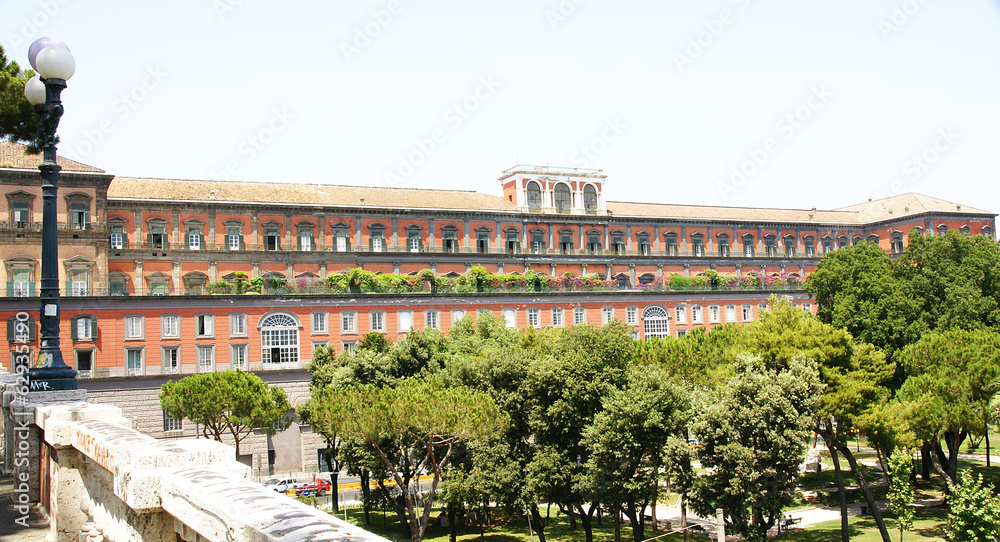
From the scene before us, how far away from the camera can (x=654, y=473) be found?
27766mm

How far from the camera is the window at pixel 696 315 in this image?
201 feet

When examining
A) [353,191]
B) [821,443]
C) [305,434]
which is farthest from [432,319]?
[821,443]

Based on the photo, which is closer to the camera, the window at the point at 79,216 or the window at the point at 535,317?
the window at the point at 79,216

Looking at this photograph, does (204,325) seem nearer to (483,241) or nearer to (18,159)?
(18,159)

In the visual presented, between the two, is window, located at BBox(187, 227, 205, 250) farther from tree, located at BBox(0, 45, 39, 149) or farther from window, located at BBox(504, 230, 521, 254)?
tree, located at BBox(0, 45, 39, 149)

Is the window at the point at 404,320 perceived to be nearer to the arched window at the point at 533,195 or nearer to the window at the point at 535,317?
the window at the point at 535,317

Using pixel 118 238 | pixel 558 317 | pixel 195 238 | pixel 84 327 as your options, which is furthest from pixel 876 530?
pixel 118 238

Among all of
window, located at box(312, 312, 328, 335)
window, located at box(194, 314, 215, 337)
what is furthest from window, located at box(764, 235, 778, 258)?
window, located at box(194, 314, 215, 337)

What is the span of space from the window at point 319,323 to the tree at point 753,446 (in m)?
27.5

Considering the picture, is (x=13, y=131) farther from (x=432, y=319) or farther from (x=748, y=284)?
(x=748, y=284)

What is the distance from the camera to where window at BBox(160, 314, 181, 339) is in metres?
44.8

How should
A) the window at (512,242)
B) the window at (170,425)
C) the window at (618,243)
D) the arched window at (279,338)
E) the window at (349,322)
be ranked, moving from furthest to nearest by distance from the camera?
the window at (618,243) → the window at (512,242) → the window at (349,322) → the arched window at (279,338) → the window at (170,425)

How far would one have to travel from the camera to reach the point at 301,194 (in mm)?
58844

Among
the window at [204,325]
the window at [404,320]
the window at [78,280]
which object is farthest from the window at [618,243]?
the window at [78,280]
